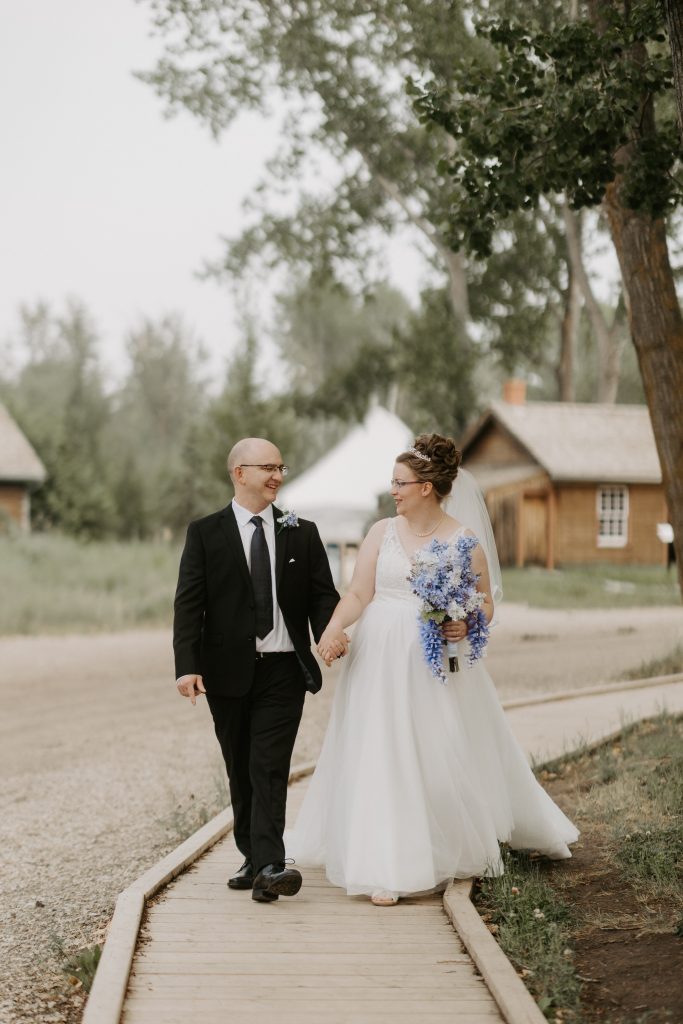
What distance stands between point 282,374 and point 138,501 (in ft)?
78.2

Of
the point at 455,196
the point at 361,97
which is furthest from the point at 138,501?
the point at 455,196

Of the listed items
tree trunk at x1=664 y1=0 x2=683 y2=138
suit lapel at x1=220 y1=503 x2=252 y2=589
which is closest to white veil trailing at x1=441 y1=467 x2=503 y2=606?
suit lapel at x1=220 y1=503 x2=252 y2=589

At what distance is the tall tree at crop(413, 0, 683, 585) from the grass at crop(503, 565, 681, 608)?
18495 millimetres

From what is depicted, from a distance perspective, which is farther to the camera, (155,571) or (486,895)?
(155,571)

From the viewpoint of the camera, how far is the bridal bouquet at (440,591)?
604cm

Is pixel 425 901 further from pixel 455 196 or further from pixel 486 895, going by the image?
pixel 455 196

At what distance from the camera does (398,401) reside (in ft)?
193

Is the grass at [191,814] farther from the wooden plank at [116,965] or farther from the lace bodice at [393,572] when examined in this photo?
the lace bodice at [393,572]

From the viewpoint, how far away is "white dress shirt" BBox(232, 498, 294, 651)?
605cm

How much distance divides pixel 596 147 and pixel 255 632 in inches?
166

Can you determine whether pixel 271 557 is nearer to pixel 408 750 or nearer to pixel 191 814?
pixel 408 750

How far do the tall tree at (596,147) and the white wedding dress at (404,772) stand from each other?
3.10 metres

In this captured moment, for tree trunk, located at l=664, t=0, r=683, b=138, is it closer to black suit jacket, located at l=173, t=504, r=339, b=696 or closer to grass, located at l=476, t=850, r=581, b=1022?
black suit jacket, located at l=173, t=504, r=339, b=696

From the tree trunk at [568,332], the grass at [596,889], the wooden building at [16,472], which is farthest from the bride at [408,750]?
the tree trunk at [568,332]
